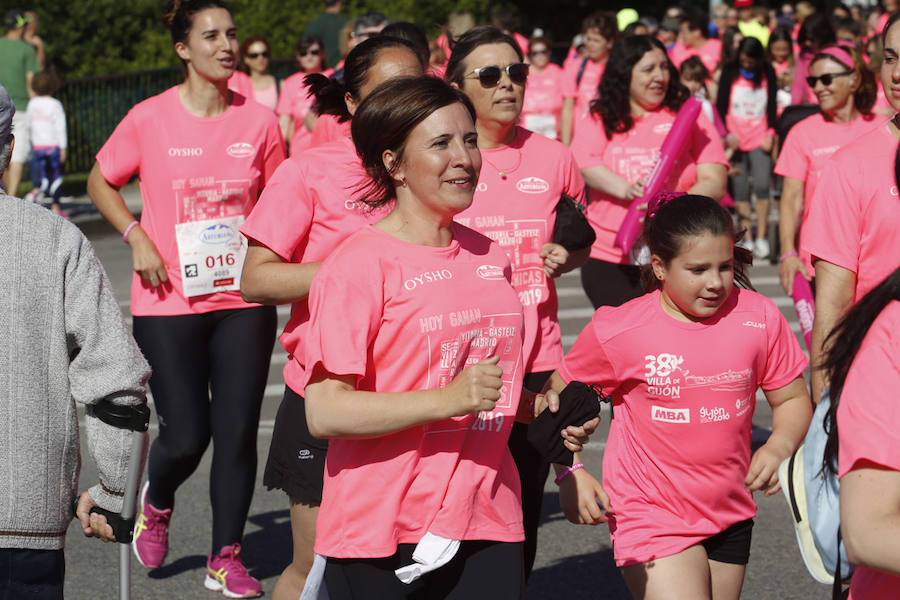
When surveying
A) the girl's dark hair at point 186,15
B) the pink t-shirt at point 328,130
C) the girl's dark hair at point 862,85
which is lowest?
the pink t-shirt at point 328,130

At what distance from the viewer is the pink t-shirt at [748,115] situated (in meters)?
13.6

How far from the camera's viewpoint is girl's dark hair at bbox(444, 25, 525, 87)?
5195mm

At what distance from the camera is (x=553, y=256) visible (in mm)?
4738

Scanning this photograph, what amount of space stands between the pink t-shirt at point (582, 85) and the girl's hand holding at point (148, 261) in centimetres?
941

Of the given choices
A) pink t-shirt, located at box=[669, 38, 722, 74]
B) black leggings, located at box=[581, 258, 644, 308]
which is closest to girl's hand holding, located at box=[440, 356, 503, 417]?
black leggings, located at box=[581, 258, 644, 308]

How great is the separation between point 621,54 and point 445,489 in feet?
13.7

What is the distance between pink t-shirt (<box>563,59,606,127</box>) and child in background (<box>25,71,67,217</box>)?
19.4 ft

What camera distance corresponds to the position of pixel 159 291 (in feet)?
18.8

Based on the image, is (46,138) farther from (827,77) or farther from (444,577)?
(444,577)

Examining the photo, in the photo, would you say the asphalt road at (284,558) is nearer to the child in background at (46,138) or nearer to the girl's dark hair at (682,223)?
the girl's dark hair at (682,223)

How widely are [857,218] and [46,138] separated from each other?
13571 mm

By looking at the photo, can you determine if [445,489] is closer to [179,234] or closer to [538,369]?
[538,369]

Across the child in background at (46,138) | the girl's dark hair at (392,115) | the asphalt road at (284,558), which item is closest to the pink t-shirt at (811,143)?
the asphalt road at (284,558)

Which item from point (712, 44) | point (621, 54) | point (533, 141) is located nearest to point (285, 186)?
point (533, 141)
